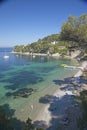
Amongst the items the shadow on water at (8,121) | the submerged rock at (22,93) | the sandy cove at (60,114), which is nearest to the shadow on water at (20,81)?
the submerged rock at (22,93)

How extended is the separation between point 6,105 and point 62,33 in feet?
35.9

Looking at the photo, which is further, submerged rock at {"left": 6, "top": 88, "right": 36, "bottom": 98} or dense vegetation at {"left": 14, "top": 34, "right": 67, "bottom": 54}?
dense vegetation at {"left": 14, "top": 34, "right": 67, "bottom": 54}

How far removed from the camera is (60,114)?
20453 millimetres

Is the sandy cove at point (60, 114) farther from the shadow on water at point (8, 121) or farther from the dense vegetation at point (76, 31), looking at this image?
the dense vegetation at point (76, 31)

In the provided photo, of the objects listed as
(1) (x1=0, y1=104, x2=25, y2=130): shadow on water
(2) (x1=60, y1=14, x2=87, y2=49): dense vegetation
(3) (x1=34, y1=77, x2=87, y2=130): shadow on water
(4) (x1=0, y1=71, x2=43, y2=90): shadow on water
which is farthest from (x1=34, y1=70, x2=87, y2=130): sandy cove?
(4) (x1=0, y1=71, x2=43, y2=90): shadow on water

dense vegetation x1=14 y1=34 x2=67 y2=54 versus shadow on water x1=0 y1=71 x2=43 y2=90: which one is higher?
dense vegetation x1=14 y1=34 x2=67 y2=54

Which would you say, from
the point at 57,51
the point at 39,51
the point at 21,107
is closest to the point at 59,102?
the point at 21,107

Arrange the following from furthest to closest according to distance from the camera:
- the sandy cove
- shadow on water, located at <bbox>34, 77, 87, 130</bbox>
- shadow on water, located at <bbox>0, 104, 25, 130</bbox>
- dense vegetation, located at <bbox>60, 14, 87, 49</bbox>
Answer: dense vegetation, located at <bbox>60, 14, 87, 49</bbox> < the sandy cove < shadow on water, located at <bbox>34, 77, 87, 130</bbox> < shadow on water, located at <bbox>0, 104, 25, 130</bbox>

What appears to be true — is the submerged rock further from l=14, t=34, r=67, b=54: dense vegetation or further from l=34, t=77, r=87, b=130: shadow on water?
l=14, t=34, r=67, b=54: dense vegetation

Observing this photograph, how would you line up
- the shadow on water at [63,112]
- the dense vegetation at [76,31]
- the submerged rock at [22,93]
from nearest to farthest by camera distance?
the shadow on water at [63,112], the dense vegetation at [76,31], the submerged rock at [22,93]

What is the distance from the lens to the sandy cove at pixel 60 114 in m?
17.8

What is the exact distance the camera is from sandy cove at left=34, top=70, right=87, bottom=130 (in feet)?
58.5

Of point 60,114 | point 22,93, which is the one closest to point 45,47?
point 22,93

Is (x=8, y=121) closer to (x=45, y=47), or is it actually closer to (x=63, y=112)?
(x=63, y=112)
